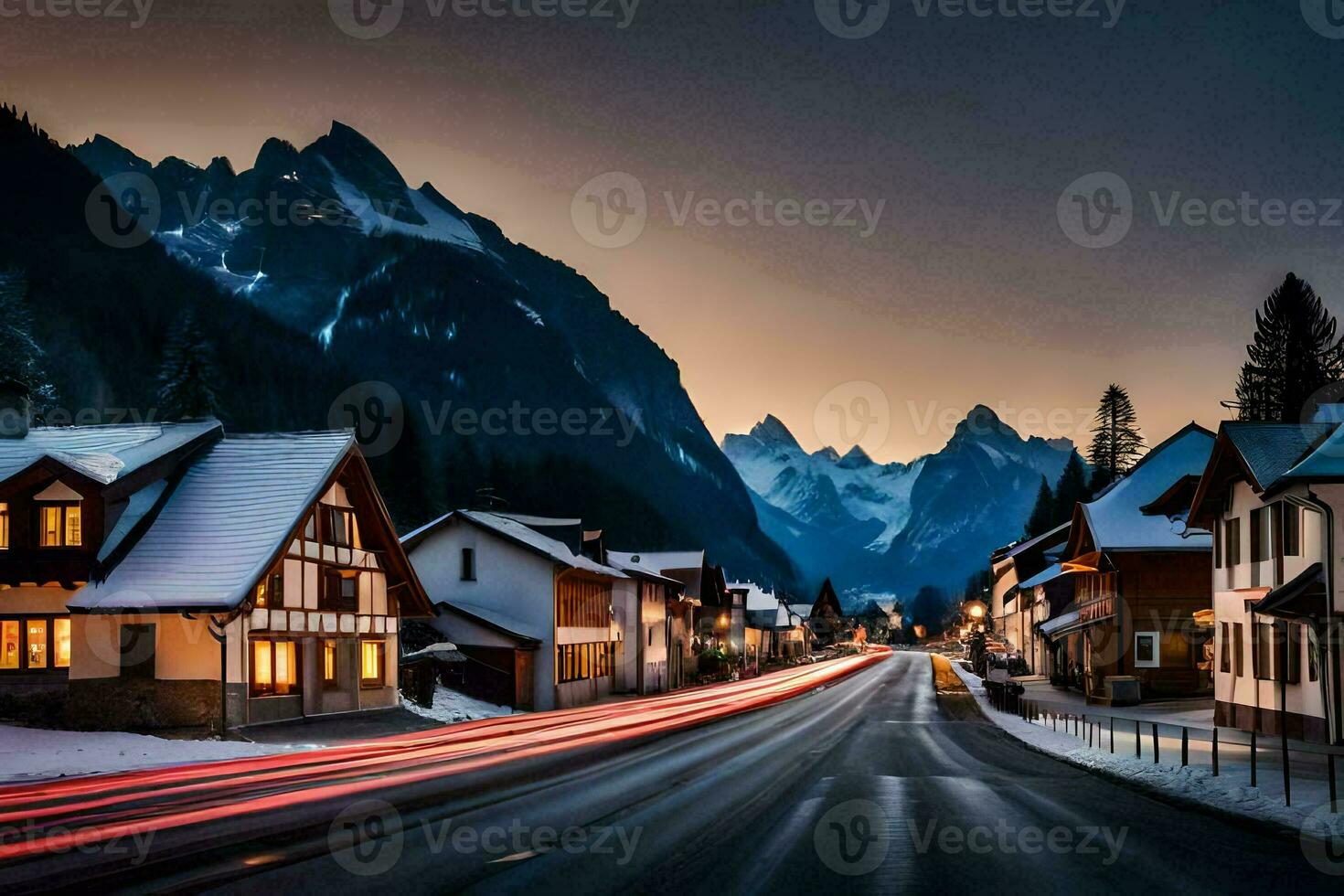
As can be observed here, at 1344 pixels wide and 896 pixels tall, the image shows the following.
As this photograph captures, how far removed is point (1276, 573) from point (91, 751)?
28360 mm

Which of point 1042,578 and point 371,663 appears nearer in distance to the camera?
point 371,663

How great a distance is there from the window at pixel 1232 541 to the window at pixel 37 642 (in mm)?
32864

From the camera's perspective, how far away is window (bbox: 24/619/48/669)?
100.0ft

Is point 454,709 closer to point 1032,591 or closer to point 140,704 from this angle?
point 140,704

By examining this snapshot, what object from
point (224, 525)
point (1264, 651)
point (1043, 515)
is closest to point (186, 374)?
point (224, 525)

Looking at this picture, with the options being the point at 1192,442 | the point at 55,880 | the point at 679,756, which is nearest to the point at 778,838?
the point at 55,880

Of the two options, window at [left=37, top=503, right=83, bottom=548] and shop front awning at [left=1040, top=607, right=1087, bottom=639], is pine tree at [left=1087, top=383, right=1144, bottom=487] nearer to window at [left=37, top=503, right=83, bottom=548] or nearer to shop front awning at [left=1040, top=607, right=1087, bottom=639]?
shop front awning at [left=1040, top=607, right=1087, bottom=639]

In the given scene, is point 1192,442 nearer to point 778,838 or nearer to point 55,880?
point 778,838

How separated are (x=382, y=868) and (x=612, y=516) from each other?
146 meters

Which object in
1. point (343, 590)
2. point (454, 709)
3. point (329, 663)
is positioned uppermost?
point (343, 590)

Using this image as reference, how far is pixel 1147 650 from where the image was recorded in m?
49.6

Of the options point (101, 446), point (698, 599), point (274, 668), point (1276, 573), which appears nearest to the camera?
point (1276, 573)

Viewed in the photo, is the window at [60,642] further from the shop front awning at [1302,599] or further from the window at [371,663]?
the shop front awning at [1302,599]

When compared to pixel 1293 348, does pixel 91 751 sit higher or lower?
lower
